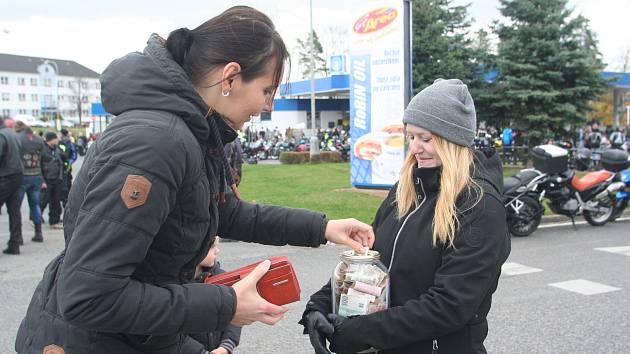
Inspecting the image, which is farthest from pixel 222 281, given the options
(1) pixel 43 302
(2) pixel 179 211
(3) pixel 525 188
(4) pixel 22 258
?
(3) pixel 525 188

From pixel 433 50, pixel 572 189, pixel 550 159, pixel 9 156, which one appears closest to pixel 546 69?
pixel 433 50

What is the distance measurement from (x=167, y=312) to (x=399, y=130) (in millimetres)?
11637

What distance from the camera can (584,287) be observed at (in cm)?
588

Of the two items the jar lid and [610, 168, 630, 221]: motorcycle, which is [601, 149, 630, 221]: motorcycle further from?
the jar lid

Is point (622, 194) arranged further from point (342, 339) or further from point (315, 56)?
point (315, 56)

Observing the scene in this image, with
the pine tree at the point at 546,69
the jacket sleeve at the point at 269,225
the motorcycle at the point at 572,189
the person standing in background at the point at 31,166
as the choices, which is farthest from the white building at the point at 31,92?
the jacket sleeve at the point at 269,225

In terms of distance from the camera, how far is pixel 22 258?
24.2 ft

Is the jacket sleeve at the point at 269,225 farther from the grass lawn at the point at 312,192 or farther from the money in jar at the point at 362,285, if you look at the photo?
the grass lawn at the point at 312,192

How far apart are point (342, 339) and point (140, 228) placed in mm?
1005

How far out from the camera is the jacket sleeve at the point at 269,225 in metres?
2.19

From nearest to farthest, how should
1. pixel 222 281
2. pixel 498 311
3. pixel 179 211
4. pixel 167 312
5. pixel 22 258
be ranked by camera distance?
pixel 167 312 < pixel 179 211 < pixel 222 281 < pixel 498 311 < pixel 22 258

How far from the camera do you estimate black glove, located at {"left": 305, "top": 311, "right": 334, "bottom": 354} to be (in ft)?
6.75

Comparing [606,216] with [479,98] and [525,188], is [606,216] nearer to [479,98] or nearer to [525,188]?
[525,188]

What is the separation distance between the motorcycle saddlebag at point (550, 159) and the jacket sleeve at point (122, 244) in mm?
8582
